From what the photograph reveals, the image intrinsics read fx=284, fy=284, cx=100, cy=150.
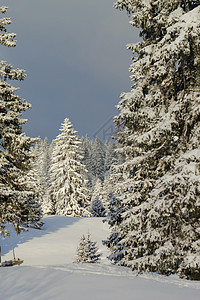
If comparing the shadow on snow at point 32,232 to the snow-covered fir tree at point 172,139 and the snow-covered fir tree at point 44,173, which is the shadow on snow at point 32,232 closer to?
the snow-covered fir tree at point 44,173

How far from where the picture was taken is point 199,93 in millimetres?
6203

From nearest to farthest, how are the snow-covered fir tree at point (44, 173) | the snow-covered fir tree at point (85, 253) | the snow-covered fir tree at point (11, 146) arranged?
1. the snow-covered fir tree at point (11, 146)
2. the snow-covered fir tree at point (85, 253)
3. the snow-covered fir tree at point (44, 173)

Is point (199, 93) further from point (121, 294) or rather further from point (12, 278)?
point (12, 278)

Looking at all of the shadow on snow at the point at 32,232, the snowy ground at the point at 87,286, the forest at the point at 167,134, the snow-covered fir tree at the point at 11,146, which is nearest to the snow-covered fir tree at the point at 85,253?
the shadow on snow at the point at 32,232

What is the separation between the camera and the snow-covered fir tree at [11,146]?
11.6 m

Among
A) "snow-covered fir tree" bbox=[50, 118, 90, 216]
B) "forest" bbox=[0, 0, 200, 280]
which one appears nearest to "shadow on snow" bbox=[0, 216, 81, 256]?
"snow-covered fir tree" bbox=[50, 118, 90, 216]

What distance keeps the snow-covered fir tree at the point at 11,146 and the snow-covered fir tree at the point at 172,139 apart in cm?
563

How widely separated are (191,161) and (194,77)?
2.26 m

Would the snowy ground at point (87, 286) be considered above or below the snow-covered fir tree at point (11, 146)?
below

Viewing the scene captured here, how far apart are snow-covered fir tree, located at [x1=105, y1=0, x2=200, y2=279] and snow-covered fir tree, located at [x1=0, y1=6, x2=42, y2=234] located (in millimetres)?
5632

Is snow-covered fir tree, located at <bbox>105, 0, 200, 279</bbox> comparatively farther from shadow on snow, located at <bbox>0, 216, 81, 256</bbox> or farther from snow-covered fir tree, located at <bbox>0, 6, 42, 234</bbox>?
shadow on snow, located at <bbox>0, 216, 81, 256</bbox>

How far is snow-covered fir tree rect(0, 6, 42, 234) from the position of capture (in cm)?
1160

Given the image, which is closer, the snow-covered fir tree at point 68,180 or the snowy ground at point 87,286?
the snowy ground at point 87,286

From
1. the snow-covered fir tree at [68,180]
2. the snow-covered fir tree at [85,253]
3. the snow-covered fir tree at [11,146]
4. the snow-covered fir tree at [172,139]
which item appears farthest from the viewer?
the snow-covered fir tree at [68,180]
